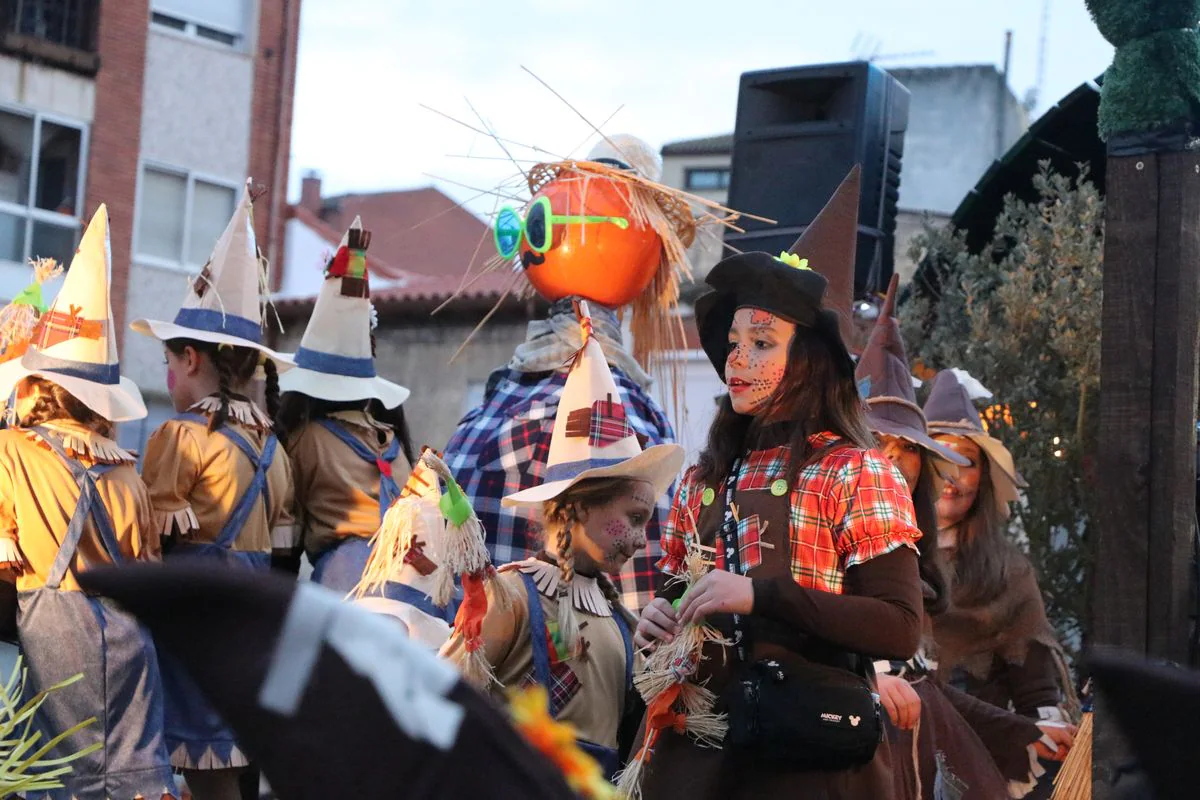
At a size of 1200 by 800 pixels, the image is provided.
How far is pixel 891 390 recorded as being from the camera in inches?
220

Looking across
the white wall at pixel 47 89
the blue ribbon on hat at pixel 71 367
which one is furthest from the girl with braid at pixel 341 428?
the white wall at pixel 47 89

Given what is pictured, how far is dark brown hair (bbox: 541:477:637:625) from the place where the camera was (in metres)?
4.38

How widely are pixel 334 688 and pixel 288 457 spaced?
5.28m

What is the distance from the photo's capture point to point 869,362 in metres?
5.71

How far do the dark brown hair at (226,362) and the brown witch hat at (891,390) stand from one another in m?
2.27

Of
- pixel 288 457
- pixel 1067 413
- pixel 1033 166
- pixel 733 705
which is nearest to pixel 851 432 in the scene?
pixel 733 705

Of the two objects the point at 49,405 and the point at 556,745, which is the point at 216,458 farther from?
the point at 556,745

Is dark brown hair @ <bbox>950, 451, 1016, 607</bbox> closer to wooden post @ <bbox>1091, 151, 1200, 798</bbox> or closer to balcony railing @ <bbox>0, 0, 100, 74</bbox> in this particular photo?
wooden post @ <bbox>1091, 151, 1200, 798</bbox>

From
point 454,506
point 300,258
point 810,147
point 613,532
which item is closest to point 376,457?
point 613,532

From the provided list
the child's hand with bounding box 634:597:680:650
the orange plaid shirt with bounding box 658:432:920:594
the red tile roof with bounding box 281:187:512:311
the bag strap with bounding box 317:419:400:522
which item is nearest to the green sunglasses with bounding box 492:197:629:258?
the bag strap with bounding box 317:419:400:522

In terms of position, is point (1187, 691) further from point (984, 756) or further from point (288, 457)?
point (288, 457)

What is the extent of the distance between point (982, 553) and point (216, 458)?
109 inches

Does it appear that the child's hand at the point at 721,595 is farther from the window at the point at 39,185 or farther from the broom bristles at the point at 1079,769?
the window at the point at 39,185

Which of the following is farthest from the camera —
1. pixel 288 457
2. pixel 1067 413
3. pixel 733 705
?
pixel 1067 413
